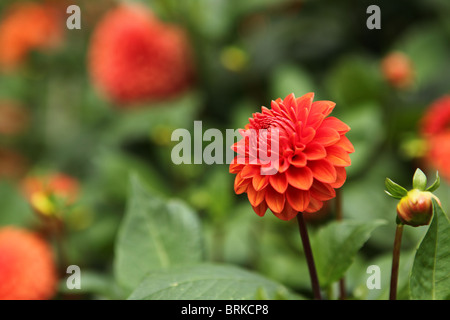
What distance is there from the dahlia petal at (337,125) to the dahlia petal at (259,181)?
0.06 m

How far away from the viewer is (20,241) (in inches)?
27.0

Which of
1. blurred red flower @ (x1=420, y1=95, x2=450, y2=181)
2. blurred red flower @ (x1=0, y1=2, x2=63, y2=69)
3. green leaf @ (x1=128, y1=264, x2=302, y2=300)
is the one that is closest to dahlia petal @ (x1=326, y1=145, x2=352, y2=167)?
green leaf @ (x1=128, y1=264, x2=302, y2=300)

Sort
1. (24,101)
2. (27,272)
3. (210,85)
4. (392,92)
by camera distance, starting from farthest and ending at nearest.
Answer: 1. (24,101)
2. (210,85)
3. (392,92)
4. (27,272)

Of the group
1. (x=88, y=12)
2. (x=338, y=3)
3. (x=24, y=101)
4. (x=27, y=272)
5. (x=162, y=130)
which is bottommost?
(x=27, y=272)

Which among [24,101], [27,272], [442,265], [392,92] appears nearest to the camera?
[442,265]

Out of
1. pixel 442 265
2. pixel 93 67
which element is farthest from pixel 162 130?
pixel 442 265

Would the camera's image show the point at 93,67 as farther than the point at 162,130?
Yes

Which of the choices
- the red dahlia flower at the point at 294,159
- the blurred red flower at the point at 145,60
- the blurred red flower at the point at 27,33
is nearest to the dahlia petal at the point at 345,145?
the red dahlia flower at the point at 294,159

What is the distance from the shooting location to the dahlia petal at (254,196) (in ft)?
1.11

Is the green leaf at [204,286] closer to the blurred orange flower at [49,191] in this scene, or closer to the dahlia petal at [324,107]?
the dahlia petal at [324,107]

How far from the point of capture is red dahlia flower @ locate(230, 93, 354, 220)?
0.33m

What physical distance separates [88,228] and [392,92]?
0.56 metres

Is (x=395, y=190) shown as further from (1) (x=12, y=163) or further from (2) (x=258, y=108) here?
(1) (x=12, y=163)
